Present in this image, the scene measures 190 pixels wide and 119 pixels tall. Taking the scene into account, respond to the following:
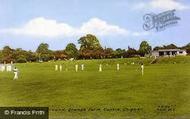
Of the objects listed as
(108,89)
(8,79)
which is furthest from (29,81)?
(108,89)

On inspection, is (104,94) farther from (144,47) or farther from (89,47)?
(89,47)

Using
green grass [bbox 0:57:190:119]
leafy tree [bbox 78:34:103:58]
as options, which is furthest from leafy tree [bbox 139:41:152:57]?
leafy tree [bbox 78:34:103:58]

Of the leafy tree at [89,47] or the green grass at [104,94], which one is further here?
the leafy tree at [89,47]

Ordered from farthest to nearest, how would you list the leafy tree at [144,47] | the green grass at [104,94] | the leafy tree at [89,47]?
the leafy tree at [89,47], the leafy tree at [144,47], the green grass at [104,94]

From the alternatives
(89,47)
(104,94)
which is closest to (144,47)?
(104,94)

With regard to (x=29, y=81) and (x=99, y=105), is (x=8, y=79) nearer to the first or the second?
(x=29, y=81)

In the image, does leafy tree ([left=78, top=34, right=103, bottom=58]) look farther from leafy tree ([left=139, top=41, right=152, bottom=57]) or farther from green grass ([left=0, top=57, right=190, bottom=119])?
leafy tree ([left=139, top=41, right=152, bottom=57])

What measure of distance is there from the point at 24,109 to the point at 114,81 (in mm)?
6533

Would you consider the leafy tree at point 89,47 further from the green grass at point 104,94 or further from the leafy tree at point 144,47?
the leafy tree at point 144,47

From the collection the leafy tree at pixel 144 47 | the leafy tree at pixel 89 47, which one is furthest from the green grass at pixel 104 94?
the leafy tree at pixel 89 47

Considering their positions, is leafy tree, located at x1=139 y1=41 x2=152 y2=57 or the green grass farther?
leafy tree, located at x1=139 y1=41 x2=152 y2=57

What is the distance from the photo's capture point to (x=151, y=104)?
16.5 metres

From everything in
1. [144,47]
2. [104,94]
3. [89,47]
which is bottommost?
[104,94]

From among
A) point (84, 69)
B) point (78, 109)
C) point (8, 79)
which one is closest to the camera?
point (78, 109)
